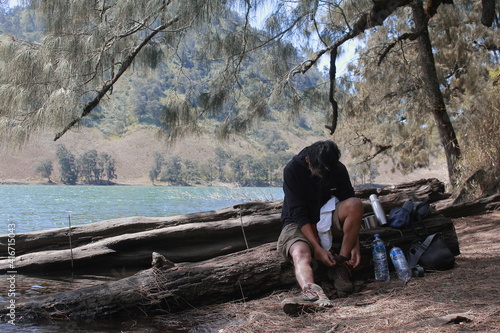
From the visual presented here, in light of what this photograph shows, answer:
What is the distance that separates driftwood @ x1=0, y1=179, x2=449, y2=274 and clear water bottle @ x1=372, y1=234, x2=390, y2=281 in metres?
1.65

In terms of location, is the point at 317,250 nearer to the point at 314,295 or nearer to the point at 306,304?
the point at 314,295

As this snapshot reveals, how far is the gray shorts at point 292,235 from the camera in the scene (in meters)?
3.08

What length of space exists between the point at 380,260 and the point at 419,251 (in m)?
0.42

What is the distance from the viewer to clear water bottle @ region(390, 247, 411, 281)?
10.8 feet

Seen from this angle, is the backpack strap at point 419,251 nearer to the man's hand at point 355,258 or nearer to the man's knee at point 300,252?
the man's hand at point 355,258

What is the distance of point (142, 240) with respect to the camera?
484 cm

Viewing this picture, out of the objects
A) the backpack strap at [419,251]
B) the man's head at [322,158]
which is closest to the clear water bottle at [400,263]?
the backpack strap at [419,251]

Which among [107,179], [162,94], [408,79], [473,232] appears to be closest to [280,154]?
[162,94]

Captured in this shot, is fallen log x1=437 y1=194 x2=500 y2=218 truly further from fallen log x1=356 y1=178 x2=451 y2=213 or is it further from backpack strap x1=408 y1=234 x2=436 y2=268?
backpack strap x1=408 y1=234 x2=436 y2=268

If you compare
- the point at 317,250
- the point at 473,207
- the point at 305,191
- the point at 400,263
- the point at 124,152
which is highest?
the point at 124,152

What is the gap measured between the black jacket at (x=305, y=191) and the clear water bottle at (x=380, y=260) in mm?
465

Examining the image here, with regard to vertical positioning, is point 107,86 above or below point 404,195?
above

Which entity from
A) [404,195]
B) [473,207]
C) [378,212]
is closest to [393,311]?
[378,212]

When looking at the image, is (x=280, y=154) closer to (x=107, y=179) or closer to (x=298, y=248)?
(x=107, y=179)
